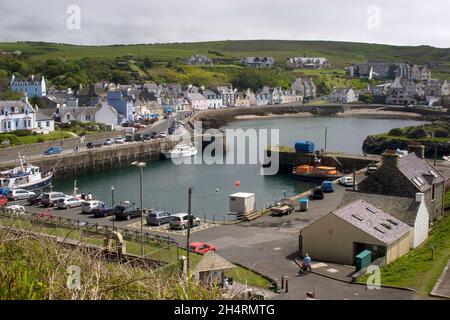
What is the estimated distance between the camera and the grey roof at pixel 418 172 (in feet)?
76.0

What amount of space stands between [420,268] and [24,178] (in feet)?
89.3

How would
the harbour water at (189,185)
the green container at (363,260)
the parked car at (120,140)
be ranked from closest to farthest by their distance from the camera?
the green container at (363,260) < the harbour water at (189,185) < the parked car at (120,140)

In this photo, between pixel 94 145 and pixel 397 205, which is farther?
pixel 94 145

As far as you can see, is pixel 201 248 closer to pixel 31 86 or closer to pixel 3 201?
pixel 3 201

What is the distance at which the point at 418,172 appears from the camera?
24438 mm

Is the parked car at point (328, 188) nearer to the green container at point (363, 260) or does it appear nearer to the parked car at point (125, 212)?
the parked car at point (125, 212)

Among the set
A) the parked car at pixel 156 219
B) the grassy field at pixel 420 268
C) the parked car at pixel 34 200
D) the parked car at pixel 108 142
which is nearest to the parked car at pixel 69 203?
the parked car at pixel 34 200

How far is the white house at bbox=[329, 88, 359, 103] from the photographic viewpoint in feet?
406

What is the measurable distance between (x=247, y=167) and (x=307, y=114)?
205 feet

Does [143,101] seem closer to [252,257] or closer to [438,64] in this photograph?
[252,257]

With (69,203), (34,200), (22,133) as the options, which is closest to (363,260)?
(69,203)

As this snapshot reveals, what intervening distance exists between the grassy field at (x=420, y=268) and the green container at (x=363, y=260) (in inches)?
19.3

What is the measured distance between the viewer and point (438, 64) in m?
187
